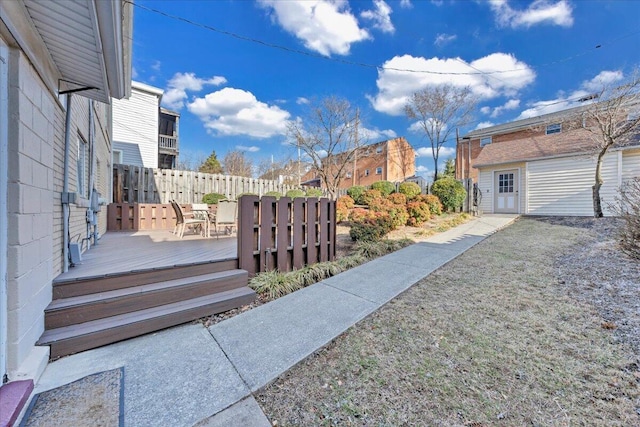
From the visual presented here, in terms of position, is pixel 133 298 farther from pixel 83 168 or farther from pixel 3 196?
pixel 83 168

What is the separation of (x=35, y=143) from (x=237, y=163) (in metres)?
26.1

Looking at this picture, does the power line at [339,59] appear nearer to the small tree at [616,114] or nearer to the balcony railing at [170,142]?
the small tree at [616,114]

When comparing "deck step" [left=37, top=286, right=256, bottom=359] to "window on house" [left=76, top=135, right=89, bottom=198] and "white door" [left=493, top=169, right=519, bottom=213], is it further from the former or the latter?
"white door" [left=493, top=169, right=519, bottom=213]

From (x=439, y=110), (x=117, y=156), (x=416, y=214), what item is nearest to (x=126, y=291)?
(x=416, y=214)

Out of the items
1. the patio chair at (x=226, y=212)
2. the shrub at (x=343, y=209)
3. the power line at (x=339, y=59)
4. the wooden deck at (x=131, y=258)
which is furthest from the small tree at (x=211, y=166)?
the wooden deck at (x=131, y=258)

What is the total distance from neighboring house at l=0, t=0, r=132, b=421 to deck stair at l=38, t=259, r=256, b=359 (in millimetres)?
154

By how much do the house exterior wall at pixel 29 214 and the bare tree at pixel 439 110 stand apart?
22.8 meters

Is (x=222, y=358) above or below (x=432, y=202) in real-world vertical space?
below

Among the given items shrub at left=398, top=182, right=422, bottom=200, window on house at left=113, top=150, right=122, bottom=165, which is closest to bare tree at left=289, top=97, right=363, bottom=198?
shrub at left=398, top=182, right=422, bottom=200

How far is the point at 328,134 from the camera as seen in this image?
61.4ft

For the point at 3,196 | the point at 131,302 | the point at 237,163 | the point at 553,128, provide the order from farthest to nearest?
the point at 237,163
the point at 553,128
the point at 131,302
the point at 3,196

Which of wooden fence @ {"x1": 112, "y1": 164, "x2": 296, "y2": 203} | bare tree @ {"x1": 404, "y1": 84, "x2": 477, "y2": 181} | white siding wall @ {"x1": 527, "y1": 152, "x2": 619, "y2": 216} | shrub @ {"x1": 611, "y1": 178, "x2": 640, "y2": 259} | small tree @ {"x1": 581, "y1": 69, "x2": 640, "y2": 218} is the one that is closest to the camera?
shrub @ {"x1": 611, "y1": 178, "x2": 640, "y2": 259}

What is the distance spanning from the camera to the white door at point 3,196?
1.78 metres

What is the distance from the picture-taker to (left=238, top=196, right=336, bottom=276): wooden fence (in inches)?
154
